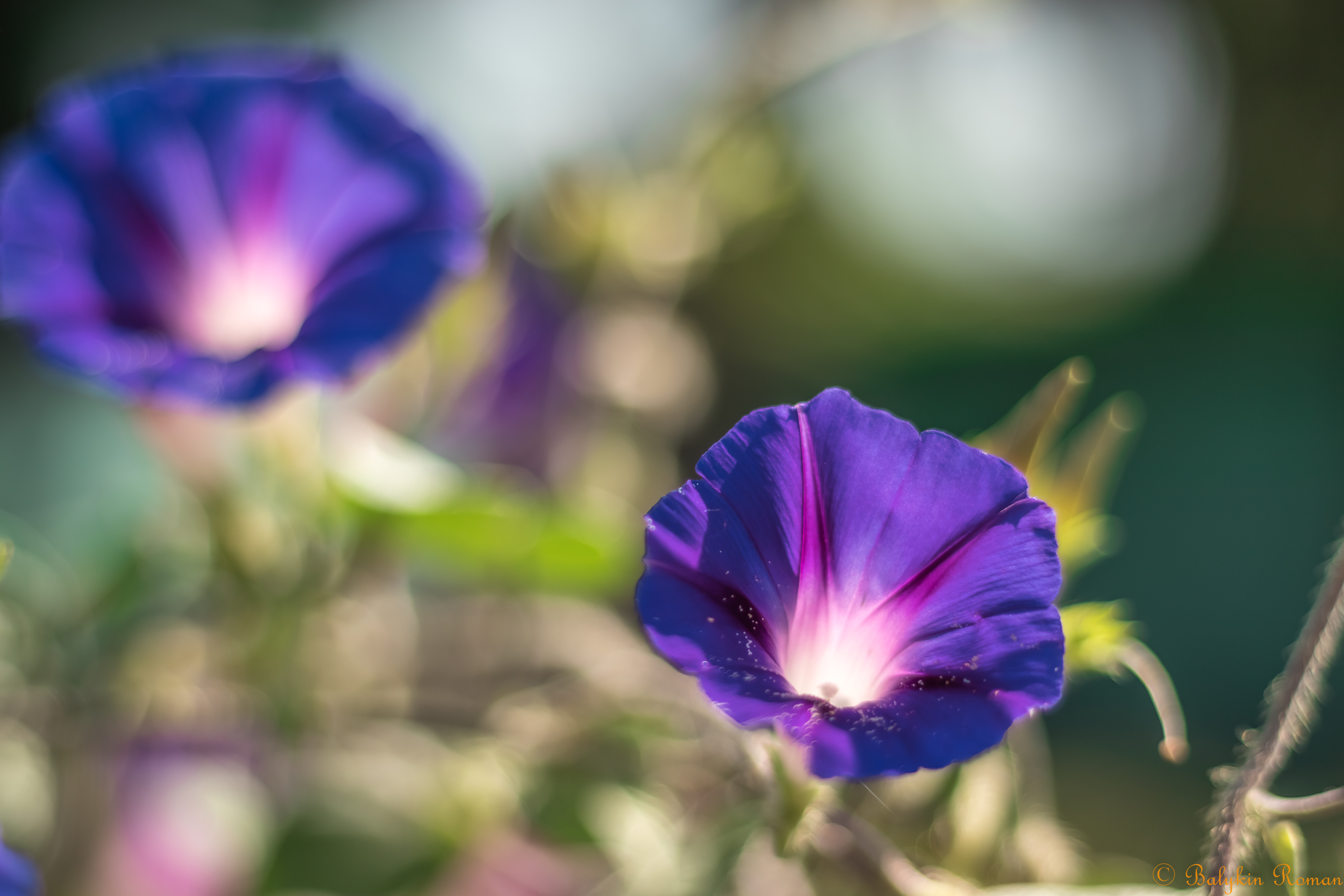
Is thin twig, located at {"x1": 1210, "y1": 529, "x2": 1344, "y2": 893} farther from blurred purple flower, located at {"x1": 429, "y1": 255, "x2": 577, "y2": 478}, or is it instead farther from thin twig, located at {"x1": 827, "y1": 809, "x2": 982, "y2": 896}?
blurred purple flower, located at {"x1": 429, "y1": 255, "x2": 577, "y2": 478}

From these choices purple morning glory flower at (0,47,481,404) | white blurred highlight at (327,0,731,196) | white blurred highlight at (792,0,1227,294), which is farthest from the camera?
white blurred highlight at (792,0,1227,294)

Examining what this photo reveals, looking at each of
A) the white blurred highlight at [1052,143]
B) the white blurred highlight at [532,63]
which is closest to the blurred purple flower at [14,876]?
the white blurred highlight at [532,63]

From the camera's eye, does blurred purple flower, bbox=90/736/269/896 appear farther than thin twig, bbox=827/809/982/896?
Yes

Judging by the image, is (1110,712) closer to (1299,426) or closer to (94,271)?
(1299,426)

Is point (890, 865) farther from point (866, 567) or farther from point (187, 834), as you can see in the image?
point (187, 834)

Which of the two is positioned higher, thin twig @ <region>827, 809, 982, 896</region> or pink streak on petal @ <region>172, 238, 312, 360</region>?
pink streak on petal @ <region>172, 238, 312, 360</region>

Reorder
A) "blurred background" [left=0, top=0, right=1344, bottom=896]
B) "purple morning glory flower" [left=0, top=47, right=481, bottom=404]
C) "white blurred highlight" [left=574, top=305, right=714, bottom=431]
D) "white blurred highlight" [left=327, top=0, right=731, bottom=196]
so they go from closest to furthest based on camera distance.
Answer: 1. "purple morning glory flower" [left=0, top=47, right=481, bottom=404]
2. "blurred background" [left=0, top=0, right=1344, bottom=896]
3. "white blurred highlight" [left=574, top=305, right=714, bottom=431]
4. "white blurred highlight" [left=327, top=0, right=731, bottom=196]

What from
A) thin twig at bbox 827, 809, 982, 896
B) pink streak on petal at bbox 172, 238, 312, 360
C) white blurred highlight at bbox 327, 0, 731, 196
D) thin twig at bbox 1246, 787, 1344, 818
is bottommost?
thin twig at bbox 827, 809, 982, 896

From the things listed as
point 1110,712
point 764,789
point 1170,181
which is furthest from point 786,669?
point 1170,181

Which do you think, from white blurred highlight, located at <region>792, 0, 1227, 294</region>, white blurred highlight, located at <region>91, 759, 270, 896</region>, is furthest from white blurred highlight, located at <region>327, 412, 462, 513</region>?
white blurred highlight, located at <region>792, 0, 1227, 294</region>

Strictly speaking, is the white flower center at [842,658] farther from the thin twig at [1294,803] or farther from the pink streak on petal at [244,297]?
the pink streak on petal at [244,297]
